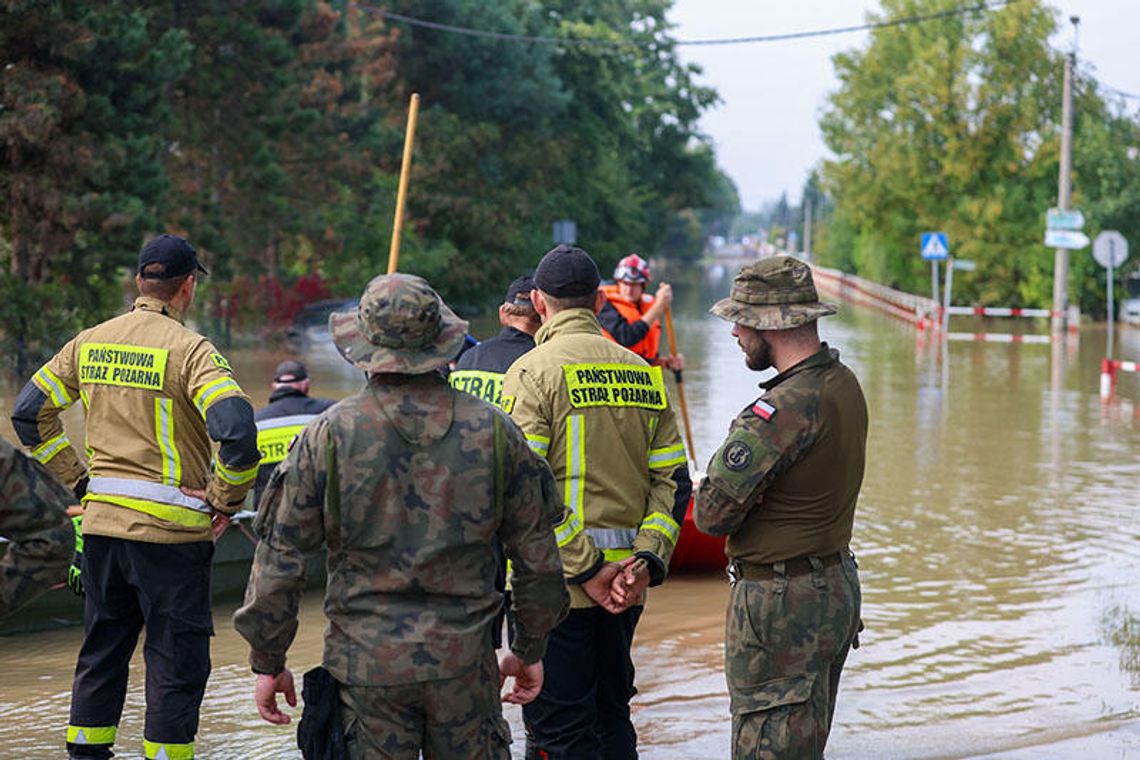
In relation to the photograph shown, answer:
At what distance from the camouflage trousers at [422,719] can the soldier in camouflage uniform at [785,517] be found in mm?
926

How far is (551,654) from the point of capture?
17.5 ft

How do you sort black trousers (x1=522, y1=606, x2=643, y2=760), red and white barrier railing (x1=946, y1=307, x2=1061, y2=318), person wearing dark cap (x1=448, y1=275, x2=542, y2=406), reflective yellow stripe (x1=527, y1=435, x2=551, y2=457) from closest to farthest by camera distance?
1. reflective yellow stripe (x1=527, y1=435, x2=551, y2=457)
2. black trousers (x1=522, y1=606, x2=643, y2=760)
3. person wearing dark cap (x1=448, y1=275, x2=542, y2=406)
4. red and white barrier railing (x1=946, y1=307, x2=1061, y2=318)

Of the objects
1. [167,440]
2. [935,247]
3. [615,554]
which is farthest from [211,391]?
Result: [935,247]

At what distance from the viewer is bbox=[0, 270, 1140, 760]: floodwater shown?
722 centimetres

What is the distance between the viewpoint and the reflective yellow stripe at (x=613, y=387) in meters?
5.32

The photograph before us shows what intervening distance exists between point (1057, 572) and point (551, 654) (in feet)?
22.2

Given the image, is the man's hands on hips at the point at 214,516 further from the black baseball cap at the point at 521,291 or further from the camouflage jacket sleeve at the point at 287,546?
the camouflage jacket sleeve at the point at 287,546

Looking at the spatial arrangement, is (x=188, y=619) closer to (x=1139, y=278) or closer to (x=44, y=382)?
(x=44, y=382)

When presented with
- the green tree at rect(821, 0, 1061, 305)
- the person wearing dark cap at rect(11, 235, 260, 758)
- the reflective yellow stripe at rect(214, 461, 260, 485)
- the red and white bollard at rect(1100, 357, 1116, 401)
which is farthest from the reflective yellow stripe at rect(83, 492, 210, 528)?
the green tree at rect(821, 0, 1061, 305)

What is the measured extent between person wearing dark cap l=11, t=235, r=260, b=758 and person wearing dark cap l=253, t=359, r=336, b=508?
2.99m

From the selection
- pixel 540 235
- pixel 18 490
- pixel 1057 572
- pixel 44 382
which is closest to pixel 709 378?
pixel 1057 572

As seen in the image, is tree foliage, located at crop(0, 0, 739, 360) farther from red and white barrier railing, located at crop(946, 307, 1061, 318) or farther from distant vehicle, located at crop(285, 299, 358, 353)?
red and white barrier railing, located at crop(946, 307, 1061, 318)

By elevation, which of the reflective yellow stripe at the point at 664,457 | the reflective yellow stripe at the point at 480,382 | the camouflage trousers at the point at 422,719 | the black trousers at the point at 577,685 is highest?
the reflective yellow stripe at the point at 480,382

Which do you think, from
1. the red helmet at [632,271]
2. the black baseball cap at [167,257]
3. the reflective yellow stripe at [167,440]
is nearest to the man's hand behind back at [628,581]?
the reflective yellow stripe at [167,440]
